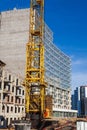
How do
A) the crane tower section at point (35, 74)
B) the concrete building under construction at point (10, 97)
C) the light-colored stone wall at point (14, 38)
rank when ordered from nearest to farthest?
1. the crane tower section at point (35, 74)
2. the concrete building under construction at point (10, 97)
3. the light-colored stone wall at point (14, 38)

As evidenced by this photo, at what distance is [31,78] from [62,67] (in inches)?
3685

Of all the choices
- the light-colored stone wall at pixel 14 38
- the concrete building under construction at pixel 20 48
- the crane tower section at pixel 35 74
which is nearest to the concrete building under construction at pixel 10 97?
the concrete building under construction at pixel 20 48

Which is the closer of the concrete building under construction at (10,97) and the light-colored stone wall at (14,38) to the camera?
the concrete building under construction at (10,97)

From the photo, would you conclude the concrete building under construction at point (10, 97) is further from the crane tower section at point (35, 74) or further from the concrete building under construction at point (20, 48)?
the crane tower section at point (35, 74)

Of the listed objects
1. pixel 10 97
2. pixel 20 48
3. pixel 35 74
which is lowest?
pixel 10 97

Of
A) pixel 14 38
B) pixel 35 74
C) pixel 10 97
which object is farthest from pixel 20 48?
pixel 35 74

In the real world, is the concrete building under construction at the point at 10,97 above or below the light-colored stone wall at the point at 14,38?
below

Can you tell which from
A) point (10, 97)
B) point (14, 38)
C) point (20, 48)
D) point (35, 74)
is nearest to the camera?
point (35, 74)

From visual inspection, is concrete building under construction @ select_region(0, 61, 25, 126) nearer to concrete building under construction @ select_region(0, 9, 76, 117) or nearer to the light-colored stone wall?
concrete building under construction @ select_region(0, 9, 76, 117)

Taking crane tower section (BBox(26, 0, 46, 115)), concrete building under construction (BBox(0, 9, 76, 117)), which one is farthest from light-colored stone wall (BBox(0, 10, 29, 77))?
crane tower section (BBox(26, 0, 46, 115))

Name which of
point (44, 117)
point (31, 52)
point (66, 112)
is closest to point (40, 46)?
point (31, 52)

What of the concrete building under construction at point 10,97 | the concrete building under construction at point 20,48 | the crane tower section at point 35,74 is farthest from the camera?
the concrete building under construction at point 20,48

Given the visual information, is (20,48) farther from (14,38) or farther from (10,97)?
(10,97)

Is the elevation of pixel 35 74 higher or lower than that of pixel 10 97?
higher
